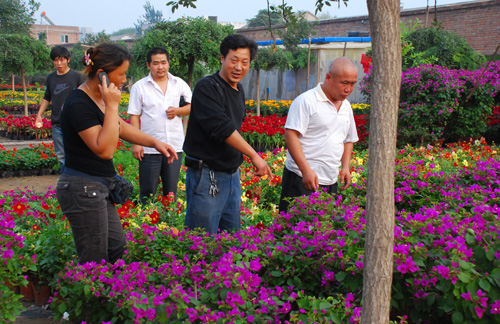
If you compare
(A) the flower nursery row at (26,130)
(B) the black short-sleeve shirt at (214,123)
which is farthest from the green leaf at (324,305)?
(A) the flower nursery row at (26,130)

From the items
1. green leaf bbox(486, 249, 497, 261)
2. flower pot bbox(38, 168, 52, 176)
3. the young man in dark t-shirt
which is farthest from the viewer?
flower pot bbox(38, 168, 52, 176)

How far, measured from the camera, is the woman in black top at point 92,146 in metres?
2.59

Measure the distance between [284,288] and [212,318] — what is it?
563 millimetres

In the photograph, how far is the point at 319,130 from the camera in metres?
3.66

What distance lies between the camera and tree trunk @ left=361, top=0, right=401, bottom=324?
4.71ft

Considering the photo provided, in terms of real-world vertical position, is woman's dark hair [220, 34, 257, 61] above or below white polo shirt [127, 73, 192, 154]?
above

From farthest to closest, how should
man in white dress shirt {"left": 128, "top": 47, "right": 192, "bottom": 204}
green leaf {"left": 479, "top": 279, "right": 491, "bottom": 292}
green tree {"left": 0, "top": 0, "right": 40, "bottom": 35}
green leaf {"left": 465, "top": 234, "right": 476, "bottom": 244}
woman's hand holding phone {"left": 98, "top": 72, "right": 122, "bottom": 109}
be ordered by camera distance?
green tree {"left": 0, "top": 0, "right": 40, "bottom": 35} < man in white dress shirt {"left": 128, "top": 47, "right": 192, "bottom": 204} < woman's hand holding phone {"left": 98, "top": 72, "right": 122, "bottom": 109} < green leaf {"left": 465, "top": 234, "right": 476, "bottom": 244} < green leaf {"left": 479, "top": 279, "right": 491, "bottom": 292}

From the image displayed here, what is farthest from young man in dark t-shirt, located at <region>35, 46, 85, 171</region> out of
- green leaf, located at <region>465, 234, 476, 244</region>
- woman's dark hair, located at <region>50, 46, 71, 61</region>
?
green leaf, located at <region>465, 234, 476, 244</region>

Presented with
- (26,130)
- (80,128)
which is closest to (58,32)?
(26,130)

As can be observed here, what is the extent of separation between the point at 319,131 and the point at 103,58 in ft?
5.44

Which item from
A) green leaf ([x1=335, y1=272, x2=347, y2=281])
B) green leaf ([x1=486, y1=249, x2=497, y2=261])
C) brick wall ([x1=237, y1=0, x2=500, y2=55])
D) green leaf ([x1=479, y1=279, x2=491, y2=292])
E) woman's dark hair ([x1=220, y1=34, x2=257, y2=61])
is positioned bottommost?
green leaf ([x1=335, y1=272, x2=347, y2=281])

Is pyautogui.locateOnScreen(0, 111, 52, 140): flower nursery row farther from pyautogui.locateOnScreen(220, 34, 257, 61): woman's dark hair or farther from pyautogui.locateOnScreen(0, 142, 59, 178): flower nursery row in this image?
pyautogui.locateOnScreen(220, 34, 257, 61): woman's dark hair

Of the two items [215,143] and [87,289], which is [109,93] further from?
[87,289]

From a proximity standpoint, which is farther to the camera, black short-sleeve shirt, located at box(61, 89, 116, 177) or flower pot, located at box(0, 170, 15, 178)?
flower pot, located at box(0, 170, 15, 178)
